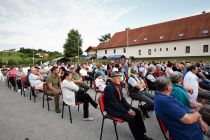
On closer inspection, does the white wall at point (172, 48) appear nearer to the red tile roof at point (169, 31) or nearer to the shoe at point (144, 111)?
the red tile roof at point (169, 31)

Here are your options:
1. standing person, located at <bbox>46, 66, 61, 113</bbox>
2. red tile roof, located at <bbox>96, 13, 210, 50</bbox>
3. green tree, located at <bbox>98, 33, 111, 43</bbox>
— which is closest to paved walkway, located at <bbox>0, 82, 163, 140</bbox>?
standing person, located at <bbox>46, 66, 61, 113</bbox>

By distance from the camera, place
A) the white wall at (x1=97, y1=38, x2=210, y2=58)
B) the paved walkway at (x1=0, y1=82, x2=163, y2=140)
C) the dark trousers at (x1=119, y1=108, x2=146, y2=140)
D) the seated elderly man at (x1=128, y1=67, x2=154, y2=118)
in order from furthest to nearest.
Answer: the white wall at (x1=97, y1=38, x2=210, y2=58) → the seated elderly man at (x1=128, y1=67, x2=154, y2=118) → the paved walkway at (x1=0, y1=82, x2=163, y2=140) → the dark trousers at (x1=119, y1=108, x2=146, y2=140)

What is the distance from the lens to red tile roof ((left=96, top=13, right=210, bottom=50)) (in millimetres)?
38797

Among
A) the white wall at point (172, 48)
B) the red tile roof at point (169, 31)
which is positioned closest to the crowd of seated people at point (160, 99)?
the white wall at point (172, 48)

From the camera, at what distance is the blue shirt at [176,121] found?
2.77 meters

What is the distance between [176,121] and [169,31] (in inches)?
1755

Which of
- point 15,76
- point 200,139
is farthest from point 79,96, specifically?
point 15,76

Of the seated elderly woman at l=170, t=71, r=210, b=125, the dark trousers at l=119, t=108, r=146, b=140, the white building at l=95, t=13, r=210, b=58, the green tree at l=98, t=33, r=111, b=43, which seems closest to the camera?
the seated elderly woman at l=170, t=71, r=210, b=125

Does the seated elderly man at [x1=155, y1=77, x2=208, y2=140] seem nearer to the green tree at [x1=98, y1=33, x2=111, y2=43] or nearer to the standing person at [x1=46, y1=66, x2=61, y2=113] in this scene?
the standing person at [x1=46, y1=66, x2=61, y2=113]

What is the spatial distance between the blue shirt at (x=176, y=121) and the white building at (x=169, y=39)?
3807 cm

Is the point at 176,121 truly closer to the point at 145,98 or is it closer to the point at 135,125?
the point at 135,125

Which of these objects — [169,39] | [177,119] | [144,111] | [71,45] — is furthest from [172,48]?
[177,119]

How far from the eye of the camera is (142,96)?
5816 mm

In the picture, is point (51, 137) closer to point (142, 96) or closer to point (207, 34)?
point (142, 96)
